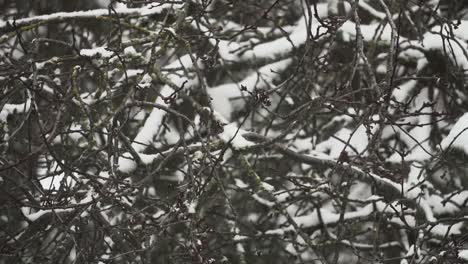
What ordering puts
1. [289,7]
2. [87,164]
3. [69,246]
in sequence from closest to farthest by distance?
[69,246] → [87,164] → [289,7]

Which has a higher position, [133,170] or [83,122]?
[83,122]

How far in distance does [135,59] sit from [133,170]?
76cm

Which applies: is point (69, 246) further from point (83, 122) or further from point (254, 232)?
point (254, 232)

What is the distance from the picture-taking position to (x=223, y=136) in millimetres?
4035

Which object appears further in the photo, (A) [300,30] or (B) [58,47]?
(B) [58,47]

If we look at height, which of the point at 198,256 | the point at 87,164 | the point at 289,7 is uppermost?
the point at 289,7

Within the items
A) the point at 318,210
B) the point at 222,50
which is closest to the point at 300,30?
the point at 222,50

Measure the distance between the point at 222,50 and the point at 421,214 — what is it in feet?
7.26

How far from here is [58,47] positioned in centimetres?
627

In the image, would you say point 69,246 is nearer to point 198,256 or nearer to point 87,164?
point 87,164

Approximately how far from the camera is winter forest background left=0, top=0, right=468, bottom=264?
3219 millimetres

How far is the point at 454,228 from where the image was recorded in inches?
180

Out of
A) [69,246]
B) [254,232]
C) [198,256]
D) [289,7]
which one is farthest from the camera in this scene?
[289,7]

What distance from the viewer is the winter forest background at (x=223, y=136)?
10.6 feet
